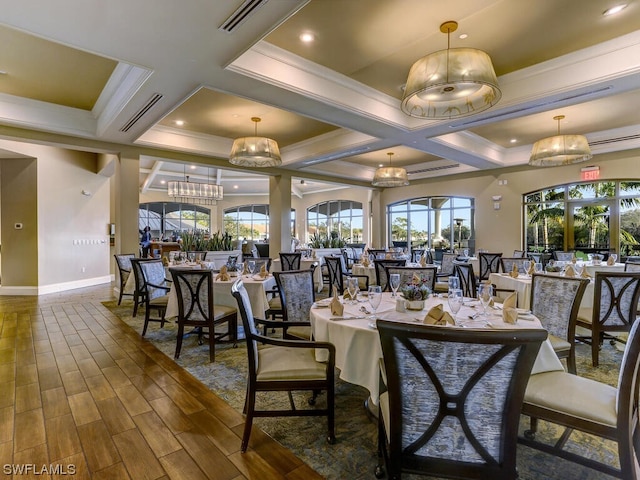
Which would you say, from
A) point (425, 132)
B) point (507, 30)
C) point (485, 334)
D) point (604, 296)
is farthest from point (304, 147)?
point (485, 334)

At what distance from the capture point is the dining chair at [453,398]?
129 centimetres

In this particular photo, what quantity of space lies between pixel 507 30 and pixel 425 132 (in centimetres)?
242

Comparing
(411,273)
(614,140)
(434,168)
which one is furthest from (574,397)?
(434,168)

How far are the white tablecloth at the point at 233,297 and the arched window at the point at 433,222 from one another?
8209 millimetres

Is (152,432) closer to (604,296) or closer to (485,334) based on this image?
(485,334)

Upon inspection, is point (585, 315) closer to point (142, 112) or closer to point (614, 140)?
point (614, 140)

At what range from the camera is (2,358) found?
12.1 feet

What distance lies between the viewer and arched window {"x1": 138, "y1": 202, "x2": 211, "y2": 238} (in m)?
16.5

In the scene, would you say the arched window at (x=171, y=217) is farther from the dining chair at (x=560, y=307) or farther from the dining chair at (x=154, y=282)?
the dining chair at (x=560, y=307)

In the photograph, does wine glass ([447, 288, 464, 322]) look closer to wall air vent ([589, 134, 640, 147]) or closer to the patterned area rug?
the patterned area rug

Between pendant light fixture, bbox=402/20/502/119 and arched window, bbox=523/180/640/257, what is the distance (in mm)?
6324

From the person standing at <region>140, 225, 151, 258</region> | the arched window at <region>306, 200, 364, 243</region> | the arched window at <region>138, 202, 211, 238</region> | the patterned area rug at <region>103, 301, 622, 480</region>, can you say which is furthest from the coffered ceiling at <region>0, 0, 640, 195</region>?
the arched window at <region>138, 202, 211, 238</region>

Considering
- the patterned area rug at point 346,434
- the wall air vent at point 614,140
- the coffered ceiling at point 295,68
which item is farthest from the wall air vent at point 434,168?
the patterned area rug at point 346,434

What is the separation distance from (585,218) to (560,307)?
280 inches
